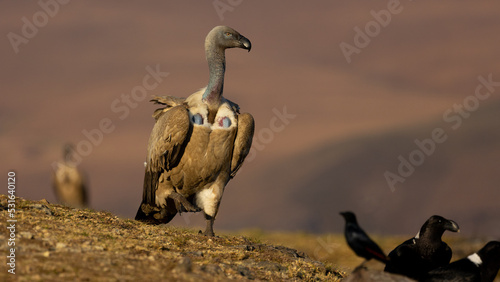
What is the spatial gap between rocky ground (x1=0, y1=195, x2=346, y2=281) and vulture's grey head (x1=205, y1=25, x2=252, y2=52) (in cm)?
360

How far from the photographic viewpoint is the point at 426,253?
Answer: 1018 cm

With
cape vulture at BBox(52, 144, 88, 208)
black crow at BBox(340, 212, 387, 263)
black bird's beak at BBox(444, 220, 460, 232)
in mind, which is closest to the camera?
black crow at BBox(340, 212, 387, 263)

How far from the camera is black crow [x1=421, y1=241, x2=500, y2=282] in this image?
934 centimetres

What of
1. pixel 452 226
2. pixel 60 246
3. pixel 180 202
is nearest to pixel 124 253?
pixel 60 246

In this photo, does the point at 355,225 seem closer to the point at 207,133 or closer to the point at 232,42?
the point at 207,133

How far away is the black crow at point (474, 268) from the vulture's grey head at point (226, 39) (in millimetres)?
5938

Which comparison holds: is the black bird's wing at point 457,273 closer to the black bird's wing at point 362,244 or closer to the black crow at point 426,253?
the black crow at point 426,253

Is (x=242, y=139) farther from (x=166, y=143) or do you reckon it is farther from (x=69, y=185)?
(x=69, y=185)

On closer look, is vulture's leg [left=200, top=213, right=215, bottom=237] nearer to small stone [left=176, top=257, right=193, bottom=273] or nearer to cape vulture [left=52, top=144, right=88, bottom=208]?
small stone [left=176, top=257, right=193, bottom=273]

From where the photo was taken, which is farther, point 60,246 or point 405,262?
point 405,262

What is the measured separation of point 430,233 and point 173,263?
147 inches

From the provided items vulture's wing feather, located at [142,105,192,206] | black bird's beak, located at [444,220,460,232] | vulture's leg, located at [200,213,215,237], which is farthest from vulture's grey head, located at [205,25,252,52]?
black bird's beak, located at [444,220,460,232]

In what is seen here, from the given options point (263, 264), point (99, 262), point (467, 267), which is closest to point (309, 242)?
point (263, 264)

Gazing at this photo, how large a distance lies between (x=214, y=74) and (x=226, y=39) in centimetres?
71
